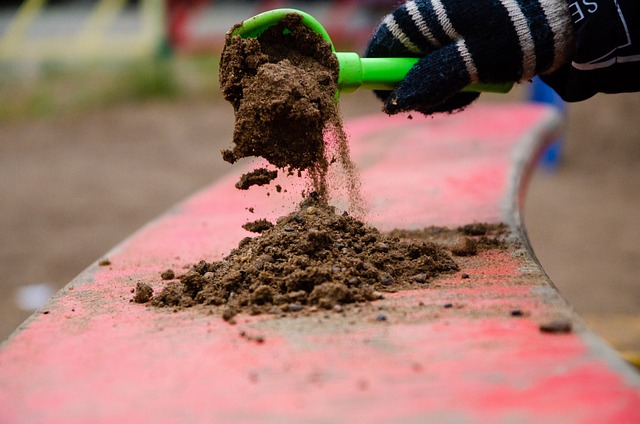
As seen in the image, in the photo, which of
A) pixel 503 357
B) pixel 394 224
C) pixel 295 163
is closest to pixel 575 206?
pixel 394 224

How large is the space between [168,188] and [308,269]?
4048 millimetres

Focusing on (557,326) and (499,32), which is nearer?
(557,326)

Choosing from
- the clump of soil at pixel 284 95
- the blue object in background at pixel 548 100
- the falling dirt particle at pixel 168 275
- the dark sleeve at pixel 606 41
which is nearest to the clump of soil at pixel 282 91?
the clump of soil at pixel 284 95

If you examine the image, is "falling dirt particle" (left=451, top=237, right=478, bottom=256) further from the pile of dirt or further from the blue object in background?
the blue object in background

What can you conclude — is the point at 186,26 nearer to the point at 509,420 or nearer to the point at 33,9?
the point at 33,9

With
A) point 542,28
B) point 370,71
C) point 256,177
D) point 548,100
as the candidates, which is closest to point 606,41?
point 542,28

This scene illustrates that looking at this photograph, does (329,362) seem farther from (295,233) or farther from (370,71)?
(370,71)

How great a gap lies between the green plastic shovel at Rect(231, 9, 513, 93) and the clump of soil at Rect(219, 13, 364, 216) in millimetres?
15

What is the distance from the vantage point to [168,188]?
535 centimetres

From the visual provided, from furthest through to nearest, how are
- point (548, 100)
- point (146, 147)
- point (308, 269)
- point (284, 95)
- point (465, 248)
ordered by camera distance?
point (146, 147) < point (548, 100) < point (465, 248) < point (284, 95) < point (308, 269)

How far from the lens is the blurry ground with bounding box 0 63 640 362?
3.83m

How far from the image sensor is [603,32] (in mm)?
1650

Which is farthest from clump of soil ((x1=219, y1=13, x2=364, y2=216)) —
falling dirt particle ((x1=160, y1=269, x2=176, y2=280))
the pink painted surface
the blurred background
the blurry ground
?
the blurry ground

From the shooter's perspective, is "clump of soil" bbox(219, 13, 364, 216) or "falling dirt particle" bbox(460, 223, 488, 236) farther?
"falling dirt particle" bbox(460, 223, 488, 236)
